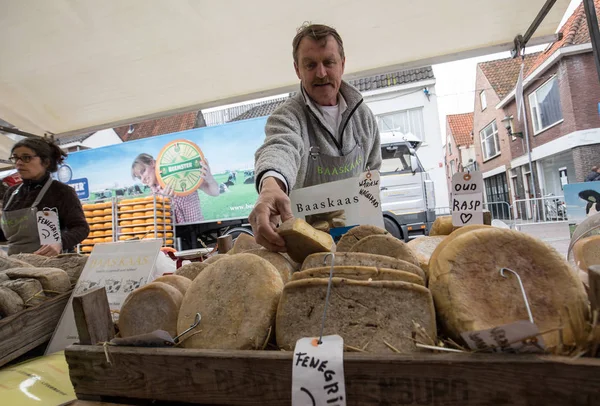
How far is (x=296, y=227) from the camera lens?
97cm

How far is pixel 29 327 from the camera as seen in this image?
4.15 ft

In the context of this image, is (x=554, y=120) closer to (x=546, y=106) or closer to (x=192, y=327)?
(x=546, y=106)

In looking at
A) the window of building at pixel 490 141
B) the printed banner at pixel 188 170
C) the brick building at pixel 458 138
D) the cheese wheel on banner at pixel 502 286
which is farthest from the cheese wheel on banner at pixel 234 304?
the brick building at pixel 458 138

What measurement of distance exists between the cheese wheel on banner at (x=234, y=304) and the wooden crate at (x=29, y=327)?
682 millimetres

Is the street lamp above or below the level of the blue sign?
above

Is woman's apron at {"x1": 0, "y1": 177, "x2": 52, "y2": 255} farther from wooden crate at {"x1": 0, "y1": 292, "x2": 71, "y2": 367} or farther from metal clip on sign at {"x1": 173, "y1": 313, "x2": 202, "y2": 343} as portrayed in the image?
metal clip on sign at {"x1": 173, "y1": 313, "x2": 202, "y2": 343}

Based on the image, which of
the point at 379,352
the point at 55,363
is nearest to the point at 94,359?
the point at 55,363

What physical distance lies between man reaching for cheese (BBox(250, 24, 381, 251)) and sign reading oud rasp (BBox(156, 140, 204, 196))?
593cm

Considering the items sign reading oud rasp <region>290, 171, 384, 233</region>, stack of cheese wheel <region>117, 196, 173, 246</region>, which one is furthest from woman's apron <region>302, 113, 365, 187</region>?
stack of cheese wheel <region>117, 196, 173, 246</region>

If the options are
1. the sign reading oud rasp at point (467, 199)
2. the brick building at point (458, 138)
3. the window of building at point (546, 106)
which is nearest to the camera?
the sign reading oud rasp at point (467, 199)

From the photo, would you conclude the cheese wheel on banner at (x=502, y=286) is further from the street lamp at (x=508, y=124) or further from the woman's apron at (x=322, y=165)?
the street lamp at (x=508, y=124)

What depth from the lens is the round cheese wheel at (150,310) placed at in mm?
965

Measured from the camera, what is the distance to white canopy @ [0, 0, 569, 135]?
279 centimetres

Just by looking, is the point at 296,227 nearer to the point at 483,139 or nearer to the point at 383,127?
the point at 383,127
